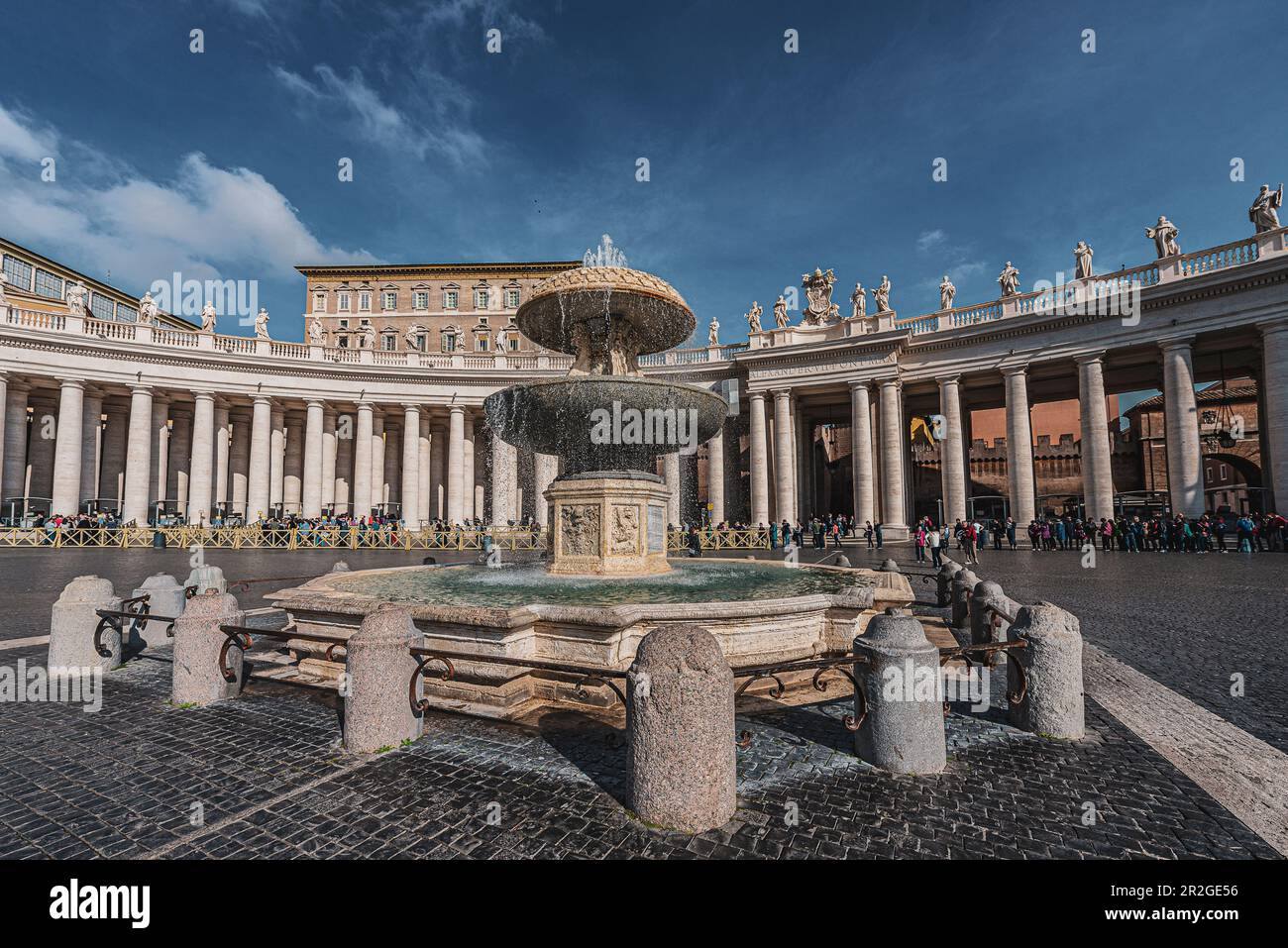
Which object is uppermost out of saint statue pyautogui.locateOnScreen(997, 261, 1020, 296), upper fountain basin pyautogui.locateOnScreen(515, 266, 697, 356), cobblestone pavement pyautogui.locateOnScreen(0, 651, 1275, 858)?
saint statue pyautogui.locateOnScreen(997, 261, 1020, 296)

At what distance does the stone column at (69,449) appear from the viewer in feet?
96.3

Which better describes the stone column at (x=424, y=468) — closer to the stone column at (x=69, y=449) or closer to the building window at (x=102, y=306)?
the stone column at (x=69, y=449)

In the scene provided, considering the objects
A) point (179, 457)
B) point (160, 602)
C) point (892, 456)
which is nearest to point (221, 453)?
point (179, 457)

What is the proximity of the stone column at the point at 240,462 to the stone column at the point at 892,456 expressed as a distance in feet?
130

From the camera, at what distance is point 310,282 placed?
55.8 meters

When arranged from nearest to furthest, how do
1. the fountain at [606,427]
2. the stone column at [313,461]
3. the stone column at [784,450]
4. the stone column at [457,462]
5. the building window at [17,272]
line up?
1. the fountain at [606,427]
2. the stone column at [784,450]
3. the stone column at [313,461]
4. the stone column at [457,462]
5. the building window at [17,272]

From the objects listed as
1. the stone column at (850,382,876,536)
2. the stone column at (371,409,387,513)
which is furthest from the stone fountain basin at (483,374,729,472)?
the stone column at (371,409,387,513)

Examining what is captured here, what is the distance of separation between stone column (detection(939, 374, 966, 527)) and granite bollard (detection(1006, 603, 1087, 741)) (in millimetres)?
28854

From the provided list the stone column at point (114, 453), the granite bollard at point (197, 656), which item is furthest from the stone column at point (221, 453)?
the granite bollard at point (197, 656)

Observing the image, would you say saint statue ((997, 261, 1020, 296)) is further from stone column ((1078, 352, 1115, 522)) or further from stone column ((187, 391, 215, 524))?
stone column ((187, 391, 215, 524))

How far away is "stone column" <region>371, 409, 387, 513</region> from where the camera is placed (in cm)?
3683
